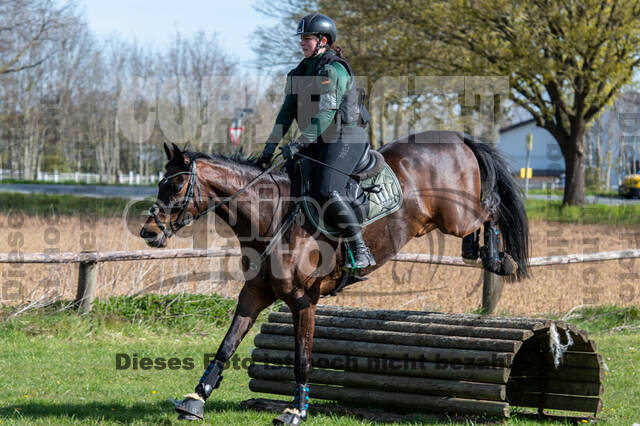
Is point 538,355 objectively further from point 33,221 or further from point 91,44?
point 91,44

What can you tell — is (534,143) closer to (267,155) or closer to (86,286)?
(86,286)

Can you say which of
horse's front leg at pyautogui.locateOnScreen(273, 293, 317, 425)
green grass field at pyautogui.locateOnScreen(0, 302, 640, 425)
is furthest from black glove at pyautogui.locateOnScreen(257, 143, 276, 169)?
green grass field at pyautogui.locateOnScreen(0, 302, 640, 425)

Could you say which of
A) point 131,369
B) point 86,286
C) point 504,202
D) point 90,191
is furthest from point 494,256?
point 90,191

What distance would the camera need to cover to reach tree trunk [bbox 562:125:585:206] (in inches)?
896

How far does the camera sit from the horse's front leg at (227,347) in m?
4.98

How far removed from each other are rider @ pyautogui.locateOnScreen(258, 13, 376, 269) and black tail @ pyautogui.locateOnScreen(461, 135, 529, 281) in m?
1.48

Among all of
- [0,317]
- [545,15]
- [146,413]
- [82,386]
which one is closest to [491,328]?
[146,413]

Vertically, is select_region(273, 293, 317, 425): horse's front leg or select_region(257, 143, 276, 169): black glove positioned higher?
select_region(257, 143, 276, 169): black glove

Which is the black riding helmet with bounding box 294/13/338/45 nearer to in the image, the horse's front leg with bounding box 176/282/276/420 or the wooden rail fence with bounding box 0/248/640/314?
the horse's front leg with bounding box 176/282/276/420

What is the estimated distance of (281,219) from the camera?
5.22 meters

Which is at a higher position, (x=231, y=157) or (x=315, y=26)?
(x=315, y=26)

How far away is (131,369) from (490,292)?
5123 mm

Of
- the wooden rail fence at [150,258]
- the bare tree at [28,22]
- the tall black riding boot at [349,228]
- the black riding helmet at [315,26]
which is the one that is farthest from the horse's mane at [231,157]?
the bare tree at [28,22]

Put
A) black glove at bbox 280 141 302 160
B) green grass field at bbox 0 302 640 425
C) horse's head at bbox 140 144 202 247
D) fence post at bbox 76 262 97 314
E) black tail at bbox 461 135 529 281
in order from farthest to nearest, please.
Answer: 1. fence post at bbox 76 262 97 314
2. black tail at bbox 461 135 529 281
3. green grass field at bbox 0 302 640 425
4. black glove at bbox 280 141 302 160
5. horse's head at bbox 140 144 202 247
